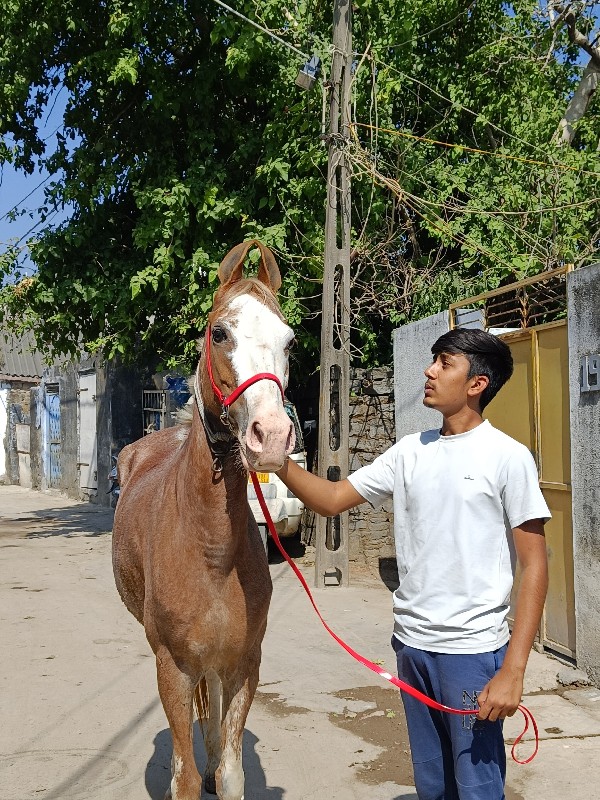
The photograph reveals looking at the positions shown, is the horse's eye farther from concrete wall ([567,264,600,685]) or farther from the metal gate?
the metal gate

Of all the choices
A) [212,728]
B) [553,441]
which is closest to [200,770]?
[212,728]

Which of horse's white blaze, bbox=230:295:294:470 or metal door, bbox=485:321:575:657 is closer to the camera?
horse's white blaze, bbox=230:295:294:470

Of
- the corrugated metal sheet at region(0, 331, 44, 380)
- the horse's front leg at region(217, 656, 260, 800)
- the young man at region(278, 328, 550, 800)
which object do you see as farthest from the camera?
the corrugated metal sheet at region(0, 331, 44, 380)

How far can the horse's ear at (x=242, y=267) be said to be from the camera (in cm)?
336

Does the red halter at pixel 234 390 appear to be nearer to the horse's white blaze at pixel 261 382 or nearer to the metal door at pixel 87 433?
the horse's white blaze at pixel 261 382

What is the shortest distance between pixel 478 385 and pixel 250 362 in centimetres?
74

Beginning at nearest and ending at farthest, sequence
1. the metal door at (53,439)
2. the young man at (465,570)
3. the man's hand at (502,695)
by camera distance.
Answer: the man's hand at (502,695)
the young man at (465,570)
the metal door at (53,439)

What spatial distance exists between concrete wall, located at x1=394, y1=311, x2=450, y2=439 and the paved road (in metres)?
1.99

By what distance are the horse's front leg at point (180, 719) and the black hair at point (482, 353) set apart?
159 cm

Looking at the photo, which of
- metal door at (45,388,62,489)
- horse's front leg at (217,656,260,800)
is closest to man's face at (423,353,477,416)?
horse's front leg at (217,656,260,800)

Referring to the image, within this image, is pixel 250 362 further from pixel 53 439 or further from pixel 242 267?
pixel 53 439

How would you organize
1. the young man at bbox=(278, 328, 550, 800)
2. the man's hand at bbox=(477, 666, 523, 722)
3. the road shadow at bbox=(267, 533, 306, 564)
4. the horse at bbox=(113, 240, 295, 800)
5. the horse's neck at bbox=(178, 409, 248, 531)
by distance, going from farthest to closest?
the road shadow at bbox=(267, 533, 306, 564)
the horse's neck at bbox=(178, 409, 248, 531)
the horse at bbox=(113, 240, 295, 800)
the young man at bbox=(278, 328, 550, 800)
the man's hand at bbox=(477, 666, 523, 722)

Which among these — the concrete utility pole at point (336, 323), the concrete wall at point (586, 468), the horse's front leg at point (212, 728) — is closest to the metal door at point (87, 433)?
the concrete utility pole at point (336, 323)

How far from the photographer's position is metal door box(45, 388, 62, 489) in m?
23.5
